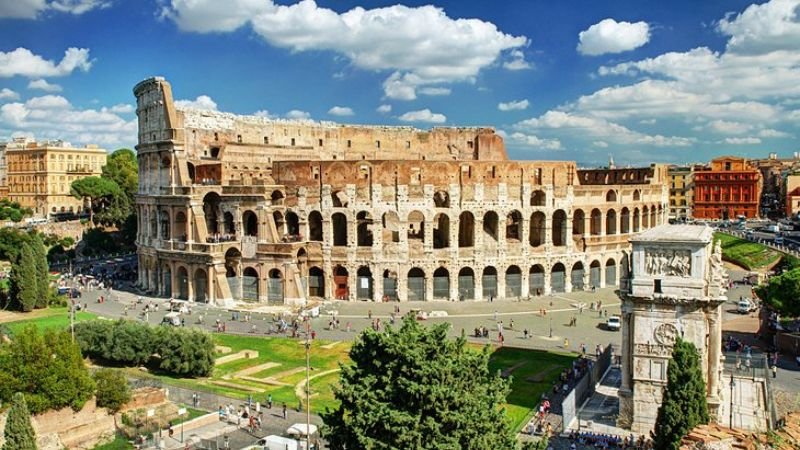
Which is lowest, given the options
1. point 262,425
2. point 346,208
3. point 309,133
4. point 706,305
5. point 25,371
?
point 262,425

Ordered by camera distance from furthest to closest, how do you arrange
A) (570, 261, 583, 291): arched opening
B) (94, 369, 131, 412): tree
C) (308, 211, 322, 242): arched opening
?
1. (570, 261, 583, 291): arched opening
2. (308, 211, 322, 242): arched opening
3. (94, 369, 131, 412): tree

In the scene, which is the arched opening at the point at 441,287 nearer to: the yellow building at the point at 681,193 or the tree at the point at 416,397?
the tree at the point at 416,397

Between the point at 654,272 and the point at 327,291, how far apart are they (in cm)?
3465

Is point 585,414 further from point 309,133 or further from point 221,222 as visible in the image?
point 309,133

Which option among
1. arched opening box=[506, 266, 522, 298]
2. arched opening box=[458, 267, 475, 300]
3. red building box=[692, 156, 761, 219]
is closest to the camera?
arched opening box=[458, 267, 475, 300]

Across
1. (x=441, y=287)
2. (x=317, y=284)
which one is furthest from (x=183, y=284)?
(x=441, y=287)

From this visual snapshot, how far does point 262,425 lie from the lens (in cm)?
3103

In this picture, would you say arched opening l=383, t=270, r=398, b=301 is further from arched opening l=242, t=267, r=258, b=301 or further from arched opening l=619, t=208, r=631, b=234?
arched opening l=619, t=208, r=631, b=234

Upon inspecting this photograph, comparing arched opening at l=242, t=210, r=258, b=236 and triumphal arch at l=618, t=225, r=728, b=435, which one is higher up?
arched opening at l=242, t=210, r=258, b=236

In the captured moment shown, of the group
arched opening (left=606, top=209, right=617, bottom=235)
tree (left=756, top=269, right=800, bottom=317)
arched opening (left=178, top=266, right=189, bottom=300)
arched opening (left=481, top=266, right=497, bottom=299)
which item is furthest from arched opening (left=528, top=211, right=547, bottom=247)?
arched opening (left=178, top=266, right=189, bottom=300)

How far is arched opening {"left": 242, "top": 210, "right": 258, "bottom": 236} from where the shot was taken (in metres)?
61.4

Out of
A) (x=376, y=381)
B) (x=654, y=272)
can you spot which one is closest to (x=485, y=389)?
(x=376, y=381)

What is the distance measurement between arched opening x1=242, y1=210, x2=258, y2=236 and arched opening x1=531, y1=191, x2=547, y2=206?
81.7 ft

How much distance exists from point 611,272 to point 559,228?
20.7 ft
